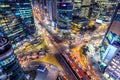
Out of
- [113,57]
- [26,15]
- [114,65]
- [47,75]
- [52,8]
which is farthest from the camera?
[52,8]

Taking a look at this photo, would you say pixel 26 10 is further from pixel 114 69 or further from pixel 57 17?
pixel 114 69

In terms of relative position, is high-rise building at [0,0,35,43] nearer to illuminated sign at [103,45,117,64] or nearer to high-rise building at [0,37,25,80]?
high-rise building at [0,37,25,80]

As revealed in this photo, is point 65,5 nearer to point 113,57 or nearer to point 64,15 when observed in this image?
point 64,15

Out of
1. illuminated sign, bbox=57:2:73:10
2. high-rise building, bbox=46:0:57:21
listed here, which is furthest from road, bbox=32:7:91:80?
illuminated sign, bbox=57:2:73:10

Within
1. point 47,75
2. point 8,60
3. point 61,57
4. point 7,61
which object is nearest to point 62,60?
point 61,57

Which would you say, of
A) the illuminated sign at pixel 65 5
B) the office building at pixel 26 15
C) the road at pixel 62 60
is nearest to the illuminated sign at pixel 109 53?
the road at pixel 62 60

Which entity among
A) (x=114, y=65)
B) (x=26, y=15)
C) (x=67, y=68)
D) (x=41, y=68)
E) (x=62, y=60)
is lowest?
(x=67, y=68)

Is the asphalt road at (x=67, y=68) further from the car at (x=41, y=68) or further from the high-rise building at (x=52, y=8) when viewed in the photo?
the high-rise building at (x=52, y=8)
